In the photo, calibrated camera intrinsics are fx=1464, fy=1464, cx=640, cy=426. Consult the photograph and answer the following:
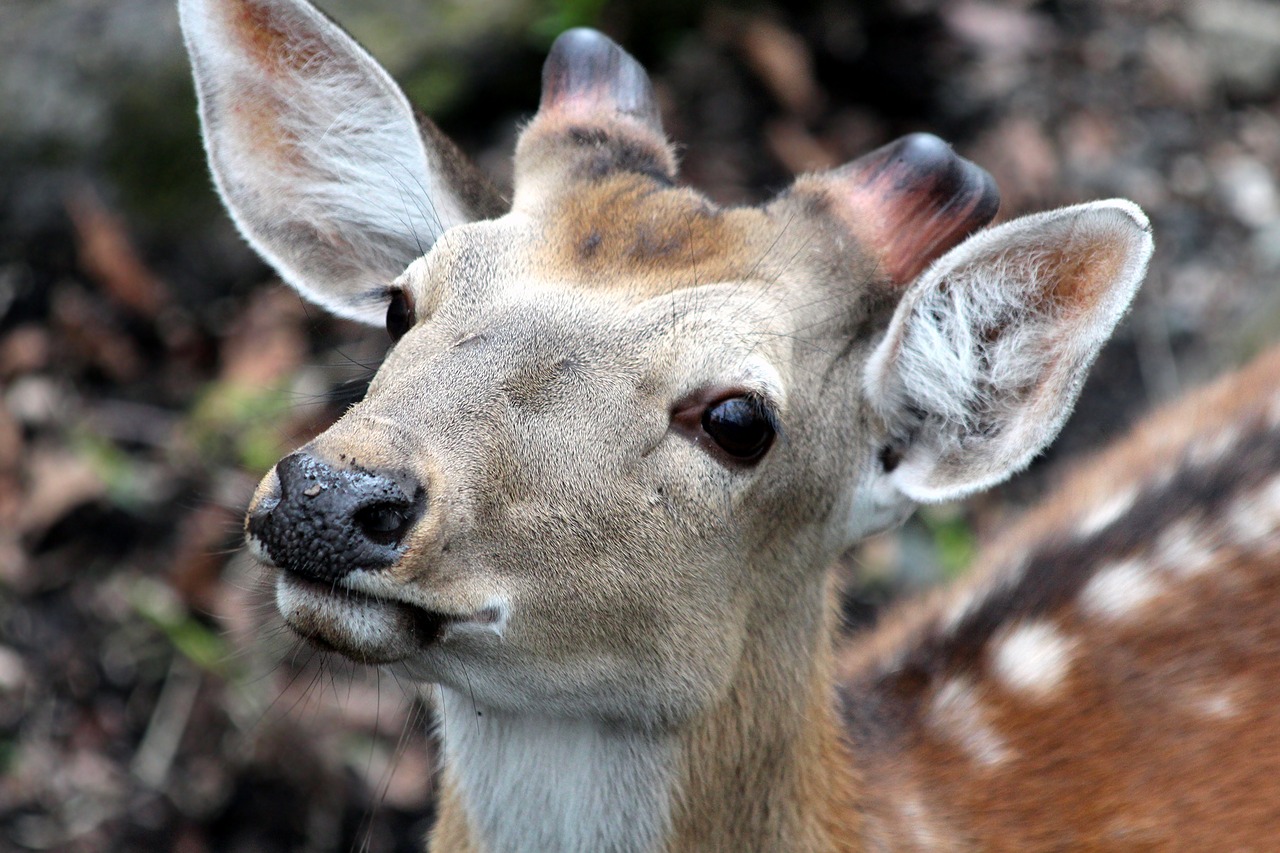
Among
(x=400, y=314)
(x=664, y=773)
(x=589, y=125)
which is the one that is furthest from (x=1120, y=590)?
(x=400, y=314)

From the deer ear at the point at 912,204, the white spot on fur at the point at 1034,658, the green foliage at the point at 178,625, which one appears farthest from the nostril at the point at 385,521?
the green foliage at the point at 178,625

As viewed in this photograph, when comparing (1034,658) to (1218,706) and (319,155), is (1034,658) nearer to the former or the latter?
(1218,706)

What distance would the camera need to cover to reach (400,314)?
3.21 meters

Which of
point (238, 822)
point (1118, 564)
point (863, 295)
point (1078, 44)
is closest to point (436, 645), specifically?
point (863, 295)

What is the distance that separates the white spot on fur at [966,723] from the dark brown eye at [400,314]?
1811mm

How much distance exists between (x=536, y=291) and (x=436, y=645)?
76 cm

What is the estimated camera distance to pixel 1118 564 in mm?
4141

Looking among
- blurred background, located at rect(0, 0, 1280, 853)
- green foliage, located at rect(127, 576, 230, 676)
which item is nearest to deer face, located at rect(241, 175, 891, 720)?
blurred background, located at rect(0, 0, 1280, 853)

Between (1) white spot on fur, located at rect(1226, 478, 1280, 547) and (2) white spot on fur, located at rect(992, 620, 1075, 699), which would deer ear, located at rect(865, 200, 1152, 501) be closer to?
(2) white spot on fur, located at rect(992, 620, 1075, 699)

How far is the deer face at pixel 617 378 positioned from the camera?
8.67ft

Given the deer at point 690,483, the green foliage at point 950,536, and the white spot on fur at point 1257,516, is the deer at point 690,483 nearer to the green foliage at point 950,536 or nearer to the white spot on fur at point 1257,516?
the white spot on fur at point 1257,516

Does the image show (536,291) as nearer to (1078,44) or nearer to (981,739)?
(981,739)

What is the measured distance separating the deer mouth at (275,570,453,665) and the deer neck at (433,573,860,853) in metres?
0.48

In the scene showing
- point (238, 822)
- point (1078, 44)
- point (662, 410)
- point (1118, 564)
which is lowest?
point (238, 822)
